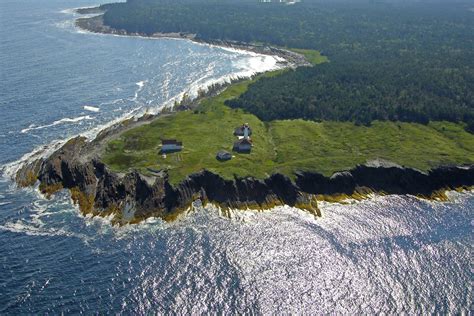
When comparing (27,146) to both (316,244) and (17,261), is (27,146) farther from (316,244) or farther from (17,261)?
(316,244)

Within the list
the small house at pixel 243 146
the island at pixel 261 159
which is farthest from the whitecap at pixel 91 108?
the small house at pixel 243 146

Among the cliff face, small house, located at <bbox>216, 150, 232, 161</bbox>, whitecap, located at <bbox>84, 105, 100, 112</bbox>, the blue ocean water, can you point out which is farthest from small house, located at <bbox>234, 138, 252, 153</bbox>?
whitecap, located at <bbox>84, 105, 100, 112</bbox>

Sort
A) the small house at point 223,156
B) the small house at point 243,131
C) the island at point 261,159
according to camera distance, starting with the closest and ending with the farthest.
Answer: the island at point 261,159, the small house at point 223,156, the small house at point 243,131

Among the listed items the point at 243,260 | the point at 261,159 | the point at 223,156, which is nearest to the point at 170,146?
the point at 223,156

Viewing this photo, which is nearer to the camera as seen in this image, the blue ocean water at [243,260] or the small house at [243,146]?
the blue ocean water at [243,260]

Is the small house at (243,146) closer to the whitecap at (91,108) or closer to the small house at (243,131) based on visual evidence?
the small house at (243,131)

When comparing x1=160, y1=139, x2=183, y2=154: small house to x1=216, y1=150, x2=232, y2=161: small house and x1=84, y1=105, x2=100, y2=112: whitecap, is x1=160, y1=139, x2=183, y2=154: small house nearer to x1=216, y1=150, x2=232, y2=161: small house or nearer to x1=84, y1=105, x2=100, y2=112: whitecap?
x1=216, y1=150, x2=232, y2=161: small house

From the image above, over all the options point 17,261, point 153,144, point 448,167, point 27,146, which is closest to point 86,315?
point 17,261
